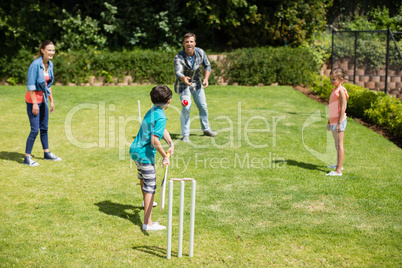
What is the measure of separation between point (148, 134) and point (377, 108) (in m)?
7.80

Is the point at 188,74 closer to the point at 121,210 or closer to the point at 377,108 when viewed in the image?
the point at 121,210

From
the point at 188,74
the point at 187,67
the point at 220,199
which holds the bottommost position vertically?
the point at 220,199

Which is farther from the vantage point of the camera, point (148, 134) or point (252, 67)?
point (252, 67)

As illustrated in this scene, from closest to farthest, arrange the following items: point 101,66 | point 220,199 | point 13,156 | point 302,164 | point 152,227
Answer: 1. point 152,227
2. point 220,199
3. point 302,164
4. point 13,156
5. point 101,66

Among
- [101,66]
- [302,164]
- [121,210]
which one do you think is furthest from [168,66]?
[121,210]

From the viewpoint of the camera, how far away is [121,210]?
522cm

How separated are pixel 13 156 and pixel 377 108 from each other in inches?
336

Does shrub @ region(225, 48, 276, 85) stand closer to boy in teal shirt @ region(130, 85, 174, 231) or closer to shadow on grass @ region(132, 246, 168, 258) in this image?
boy in teal shirt @ region(130, 85, 174, 231)

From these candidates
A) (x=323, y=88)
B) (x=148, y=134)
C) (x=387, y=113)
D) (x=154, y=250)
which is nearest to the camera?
(x=154, y=250)

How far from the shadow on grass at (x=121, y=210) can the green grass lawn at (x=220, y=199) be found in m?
0.01

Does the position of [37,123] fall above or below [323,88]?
below

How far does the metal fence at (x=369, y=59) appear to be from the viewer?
14593 mm

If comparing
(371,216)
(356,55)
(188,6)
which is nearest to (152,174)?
(371,216)

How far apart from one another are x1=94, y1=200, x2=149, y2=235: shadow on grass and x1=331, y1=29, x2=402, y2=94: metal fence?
37.5 ft
